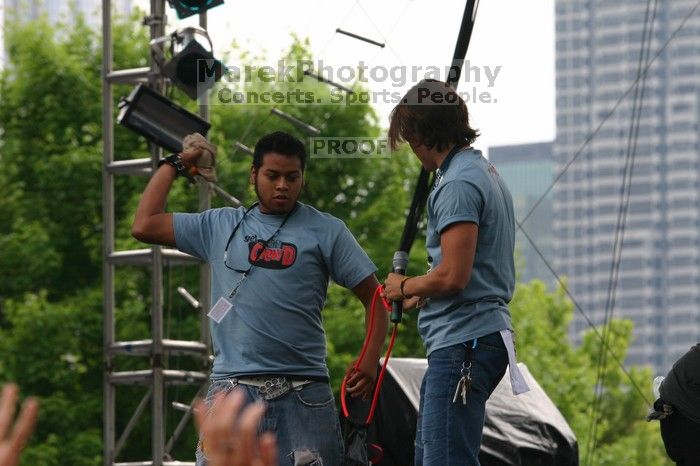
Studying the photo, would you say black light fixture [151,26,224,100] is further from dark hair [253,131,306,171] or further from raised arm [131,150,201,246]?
dark hair [253,131,306,171]

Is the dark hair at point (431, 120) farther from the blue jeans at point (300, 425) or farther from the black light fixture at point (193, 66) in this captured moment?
the black light fixture at point (193, 66)

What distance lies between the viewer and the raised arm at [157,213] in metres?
3.95

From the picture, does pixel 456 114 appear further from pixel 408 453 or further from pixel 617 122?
pixel 617 122

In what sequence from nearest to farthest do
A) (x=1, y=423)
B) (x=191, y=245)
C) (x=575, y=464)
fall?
1. (x=1, y=423)
2. (x=191, y=245)
3. (x=575, y=464)

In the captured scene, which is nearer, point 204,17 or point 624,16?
point 204,17

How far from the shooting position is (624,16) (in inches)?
7106

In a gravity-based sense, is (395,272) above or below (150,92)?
below

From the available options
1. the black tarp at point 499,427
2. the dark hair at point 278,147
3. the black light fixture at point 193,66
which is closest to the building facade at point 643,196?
the black light fixture at point 193,66

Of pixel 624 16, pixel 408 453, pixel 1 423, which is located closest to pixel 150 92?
A: pixel 408 453

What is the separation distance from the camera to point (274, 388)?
12.2 feet

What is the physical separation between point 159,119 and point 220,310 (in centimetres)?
166

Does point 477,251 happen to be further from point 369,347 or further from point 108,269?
point 108,269

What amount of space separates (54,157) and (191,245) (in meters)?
15.5

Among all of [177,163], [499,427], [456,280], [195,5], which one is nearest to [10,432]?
[456,280]
